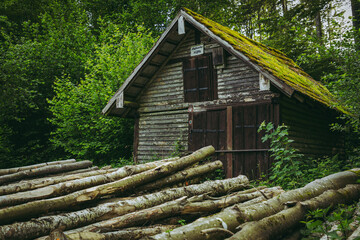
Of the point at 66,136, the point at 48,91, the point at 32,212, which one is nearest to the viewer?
the point at 32,212

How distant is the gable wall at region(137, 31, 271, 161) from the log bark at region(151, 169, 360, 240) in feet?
16.1

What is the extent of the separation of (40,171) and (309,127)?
9.19m

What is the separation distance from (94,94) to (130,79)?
439 cm

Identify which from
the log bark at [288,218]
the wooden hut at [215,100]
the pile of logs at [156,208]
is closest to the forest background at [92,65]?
the wooden hut at [215,100]

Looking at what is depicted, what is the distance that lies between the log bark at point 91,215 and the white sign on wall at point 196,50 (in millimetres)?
6341

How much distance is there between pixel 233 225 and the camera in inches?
144

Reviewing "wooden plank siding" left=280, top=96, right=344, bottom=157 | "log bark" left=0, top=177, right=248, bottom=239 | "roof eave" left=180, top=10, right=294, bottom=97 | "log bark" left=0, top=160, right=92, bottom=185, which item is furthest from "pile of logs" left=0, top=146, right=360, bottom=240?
"wooden plank siding" left=280, top=96, right=344, bottom=157

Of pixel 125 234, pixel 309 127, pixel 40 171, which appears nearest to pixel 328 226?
pixel 125 234

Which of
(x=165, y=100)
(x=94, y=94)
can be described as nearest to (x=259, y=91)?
(x=165, y=100)

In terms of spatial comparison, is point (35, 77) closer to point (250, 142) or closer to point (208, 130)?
point (208, 130)

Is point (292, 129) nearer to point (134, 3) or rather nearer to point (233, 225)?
point (233, 225)

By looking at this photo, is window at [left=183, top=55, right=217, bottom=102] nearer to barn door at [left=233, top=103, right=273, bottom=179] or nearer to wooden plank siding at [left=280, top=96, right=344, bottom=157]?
barn door at [left=233, top=103, right=273, bottom=179]

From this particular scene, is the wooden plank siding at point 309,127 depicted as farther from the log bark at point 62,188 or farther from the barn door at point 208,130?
the log bark at point 62,188

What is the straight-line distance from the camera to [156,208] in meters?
4.10
